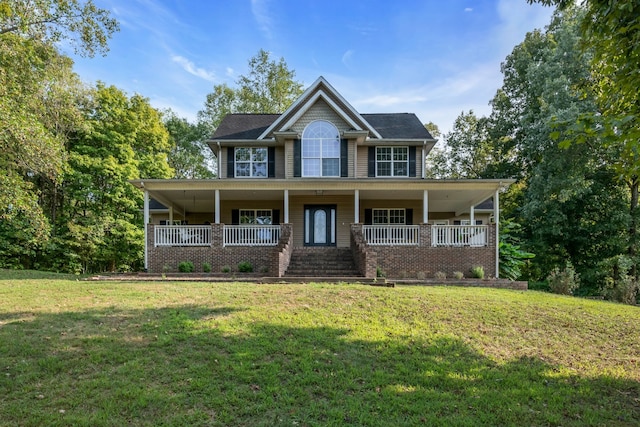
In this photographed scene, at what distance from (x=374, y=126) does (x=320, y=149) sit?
11.8ft

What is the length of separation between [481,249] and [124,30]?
50.1ft

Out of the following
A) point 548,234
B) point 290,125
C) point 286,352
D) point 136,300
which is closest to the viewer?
point 286,352

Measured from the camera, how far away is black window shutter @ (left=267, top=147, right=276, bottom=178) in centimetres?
1725

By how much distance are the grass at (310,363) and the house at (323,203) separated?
526 cm

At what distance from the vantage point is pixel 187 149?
109 ft

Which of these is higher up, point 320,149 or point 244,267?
point 320,149

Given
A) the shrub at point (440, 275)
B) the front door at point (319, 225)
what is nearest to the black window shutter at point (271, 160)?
the front door at point (319, 225)

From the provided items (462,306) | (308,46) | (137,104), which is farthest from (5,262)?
(462,306)

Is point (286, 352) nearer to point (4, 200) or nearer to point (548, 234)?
point (4, 200)

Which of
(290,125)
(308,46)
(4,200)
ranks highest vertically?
(308,46)

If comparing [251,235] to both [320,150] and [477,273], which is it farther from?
[477,273]

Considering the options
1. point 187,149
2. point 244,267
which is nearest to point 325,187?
point 244,267

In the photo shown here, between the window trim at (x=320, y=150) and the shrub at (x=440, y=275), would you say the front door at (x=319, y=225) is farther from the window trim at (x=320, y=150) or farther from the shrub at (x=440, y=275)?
the shrub at (x=440, y=275)

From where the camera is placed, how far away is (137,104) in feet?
78.1
